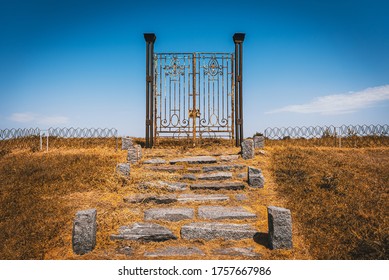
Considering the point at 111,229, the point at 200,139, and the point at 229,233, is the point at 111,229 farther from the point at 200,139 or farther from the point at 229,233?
the point at 200,139

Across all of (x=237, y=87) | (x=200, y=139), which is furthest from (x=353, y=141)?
(x=200, y=139)

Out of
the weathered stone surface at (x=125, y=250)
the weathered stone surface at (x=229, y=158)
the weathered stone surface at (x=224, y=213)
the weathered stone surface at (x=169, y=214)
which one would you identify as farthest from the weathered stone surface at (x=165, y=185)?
the weathered stone surface at (x=125, y=250)

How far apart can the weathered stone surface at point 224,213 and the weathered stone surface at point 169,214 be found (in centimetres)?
23

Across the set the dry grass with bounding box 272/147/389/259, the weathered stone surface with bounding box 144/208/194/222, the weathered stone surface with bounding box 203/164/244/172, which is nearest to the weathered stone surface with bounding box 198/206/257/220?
the weathered stone surface with bounding box 144/208/194/222

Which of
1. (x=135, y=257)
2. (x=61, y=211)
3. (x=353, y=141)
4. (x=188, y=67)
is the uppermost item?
(x=188, y=67)

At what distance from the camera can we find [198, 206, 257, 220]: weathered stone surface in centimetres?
518

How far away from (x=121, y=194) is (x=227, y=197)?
231 cm

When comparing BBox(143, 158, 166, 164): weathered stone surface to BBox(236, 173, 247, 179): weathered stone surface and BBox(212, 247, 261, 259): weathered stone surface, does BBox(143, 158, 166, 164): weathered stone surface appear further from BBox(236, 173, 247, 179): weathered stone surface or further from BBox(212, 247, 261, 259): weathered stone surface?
BBox(212, 247, 261, 259): weathered stone surface

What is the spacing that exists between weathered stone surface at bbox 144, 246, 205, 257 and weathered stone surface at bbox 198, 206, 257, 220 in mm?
895

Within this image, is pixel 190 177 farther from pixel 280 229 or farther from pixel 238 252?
pixel 280 229

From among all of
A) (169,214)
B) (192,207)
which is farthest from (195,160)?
(169,214)

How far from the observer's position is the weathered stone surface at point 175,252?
4238 mm

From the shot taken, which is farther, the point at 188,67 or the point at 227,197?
the point at 188,67

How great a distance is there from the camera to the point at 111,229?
4840mm
